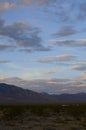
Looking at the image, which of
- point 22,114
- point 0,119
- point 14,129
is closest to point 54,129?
point 14,129

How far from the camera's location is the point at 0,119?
173 ft

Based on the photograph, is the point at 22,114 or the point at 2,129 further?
the point at 22,114

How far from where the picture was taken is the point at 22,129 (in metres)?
37.0

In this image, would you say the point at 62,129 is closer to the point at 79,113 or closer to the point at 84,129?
the point at 84,129

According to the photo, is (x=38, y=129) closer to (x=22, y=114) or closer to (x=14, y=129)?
(x=14, y=129)

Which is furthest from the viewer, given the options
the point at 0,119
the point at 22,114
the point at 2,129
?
the point at 22,114

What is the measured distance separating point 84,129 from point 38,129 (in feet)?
16.3

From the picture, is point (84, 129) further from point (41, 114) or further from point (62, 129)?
point (41, 114)

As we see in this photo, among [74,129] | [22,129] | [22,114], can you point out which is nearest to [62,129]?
[74,129]

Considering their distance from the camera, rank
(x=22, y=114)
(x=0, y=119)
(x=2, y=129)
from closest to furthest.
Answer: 1. (x=2, y=129)
2. (x=0, y=119)
3. (x=22, y=114)

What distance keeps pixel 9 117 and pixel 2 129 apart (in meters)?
17.9

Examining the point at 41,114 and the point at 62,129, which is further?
the point at 41,114

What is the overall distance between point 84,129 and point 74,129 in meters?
1.25

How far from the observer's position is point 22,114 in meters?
60.4
